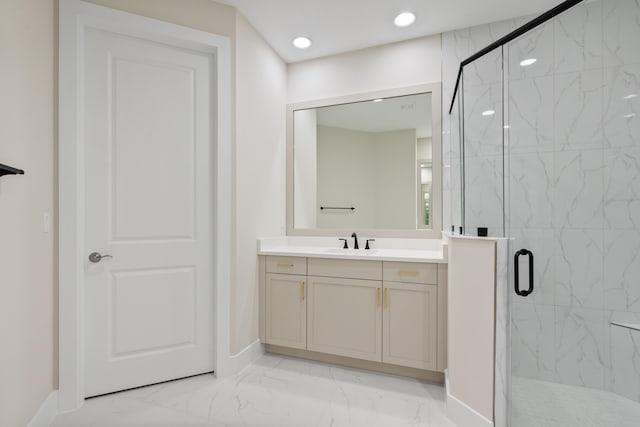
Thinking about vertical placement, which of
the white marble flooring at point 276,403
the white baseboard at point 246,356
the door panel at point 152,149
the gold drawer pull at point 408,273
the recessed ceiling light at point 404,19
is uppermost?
the recessed ceiling light at point 404,19

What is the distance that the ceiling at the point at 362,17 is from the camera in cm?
224

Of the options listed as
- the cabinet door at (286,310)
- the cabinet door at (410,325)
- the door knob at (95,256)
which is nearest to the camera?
the door knob at (95,256)

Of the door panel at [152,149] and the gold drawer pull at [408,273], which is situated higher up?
the door panel at [152,149]

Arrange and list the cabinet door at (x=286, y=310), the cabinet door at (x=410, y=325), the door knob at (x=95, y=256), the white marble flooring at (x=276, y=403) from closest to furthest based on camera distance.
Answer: the white marble flooring at (x=276, y=403) → the door knob at (x=95, y=256) → the cabinet door at (x=410, y=325) → the cabinet door at (x=286, y=310)

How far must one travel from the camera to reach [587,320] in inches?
60.6

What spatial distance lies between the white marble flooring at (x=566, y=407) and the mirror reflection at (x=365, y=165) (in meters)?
1.34

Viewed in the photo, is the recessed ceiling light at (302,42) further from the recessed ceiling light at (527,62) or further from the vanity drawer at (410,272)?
the vanity drawer at (410,272)

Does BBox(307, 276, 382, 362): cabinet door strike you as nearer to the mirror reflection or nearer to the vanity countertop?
the vanity countertop

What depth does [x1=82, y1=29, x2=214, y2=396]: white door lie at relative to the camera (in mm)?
1937

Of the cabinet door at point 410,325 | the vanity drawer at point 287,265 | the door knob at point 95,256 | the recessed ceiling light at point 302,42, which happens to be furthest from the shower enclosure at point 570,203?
the door knob at point 95,256

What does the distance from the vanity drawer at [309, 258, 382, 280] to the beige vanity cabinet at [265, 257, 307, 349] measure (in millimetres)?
106

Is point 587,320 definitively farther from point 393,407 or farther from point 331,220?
point 331,220

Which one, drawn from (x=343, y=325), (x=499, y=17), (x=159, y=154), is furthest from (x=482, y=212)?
(x=159, y=154)

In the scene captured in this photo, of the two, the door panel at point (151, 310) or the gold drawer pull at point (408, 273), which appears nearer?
the door panel at point (151, 310)
